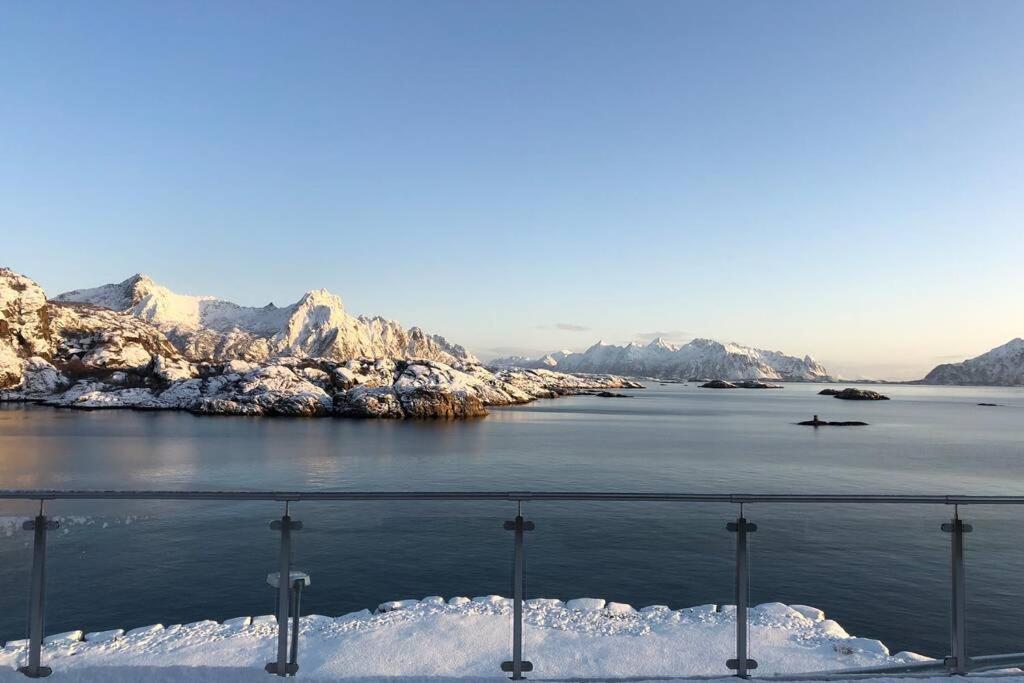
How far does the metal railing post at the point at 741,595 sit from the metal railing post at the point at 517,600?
1718mm

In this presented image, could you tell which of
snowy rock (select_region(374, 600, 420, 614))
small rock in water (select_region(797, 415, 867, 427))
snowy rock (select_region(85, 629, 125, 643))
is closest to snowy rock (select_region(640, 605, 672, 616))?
snowy rock (select_region(374, 600, 420, 614))

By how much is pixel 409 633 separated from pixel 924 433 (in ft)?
281

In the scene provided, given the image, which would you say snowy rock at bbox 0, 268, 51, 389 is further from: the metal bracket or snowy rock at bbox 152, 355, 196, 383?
the metal bracket

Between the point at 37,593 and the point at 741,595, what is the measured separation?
5713 mm

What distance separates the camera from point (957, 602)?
17.9ft

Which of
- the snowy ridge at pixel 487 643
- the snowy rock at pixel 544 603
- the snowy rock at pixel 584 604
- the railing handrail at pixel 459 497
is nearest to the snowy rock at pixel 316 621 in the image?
the snowy ridge at pixel 487 643

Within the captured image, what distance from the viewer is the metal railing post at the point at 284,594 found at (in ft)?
17.3

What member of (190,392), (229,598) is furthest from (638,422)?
(229,598)

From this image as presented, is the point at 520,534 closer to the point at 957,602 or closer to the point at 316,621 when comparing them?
the point at 957,602

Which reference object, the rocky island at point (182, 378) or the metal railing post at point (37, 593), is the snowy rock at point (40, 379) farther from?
the metal railing post at point (37, 593)

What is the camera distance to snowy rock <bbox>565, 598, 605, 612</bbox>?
11.2m

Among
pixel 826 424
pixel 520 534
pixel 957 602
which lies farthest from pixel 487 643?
pixel 826 424

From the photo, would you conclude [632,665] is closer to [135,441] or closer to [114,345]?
[135,441]

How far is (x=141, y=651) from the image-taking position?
9234 millimetres
